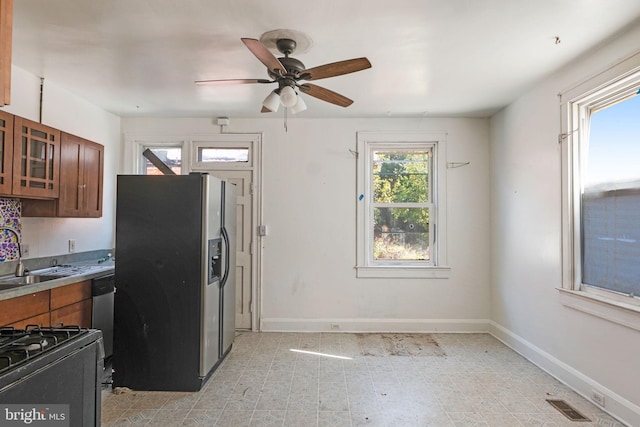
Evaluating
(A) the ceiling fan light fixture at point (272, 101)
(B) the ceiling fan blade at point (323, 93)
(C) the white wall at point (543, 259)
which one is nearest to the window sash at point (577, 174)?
(C) the white wall at point (543, 259)

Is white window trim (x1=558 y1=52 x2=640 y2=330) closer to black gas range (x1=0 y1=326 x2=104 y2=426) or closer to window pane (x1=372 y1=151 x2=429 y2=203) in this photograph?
window pane (x1=372 y1=151 x2=429 y2=203)

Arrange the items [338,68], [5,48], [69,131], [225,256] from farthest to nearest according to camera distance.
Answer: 1. [69,131]
2. [225,256]
3. [338,68]
4. [5,48]

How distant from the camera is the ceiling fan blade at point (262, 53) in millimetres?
1747

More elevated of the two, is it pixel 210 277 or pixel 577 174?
pixel 577 174

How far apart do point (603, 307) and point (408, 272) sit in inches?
75.3

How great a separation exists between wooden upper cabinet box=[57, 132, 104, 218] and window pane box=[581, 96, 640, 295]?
4.28m

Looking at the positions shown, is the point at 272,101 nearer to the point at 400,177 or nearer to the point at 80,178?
the point at 80,178

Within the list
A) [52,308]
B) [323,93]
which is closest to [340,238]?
[323,93]

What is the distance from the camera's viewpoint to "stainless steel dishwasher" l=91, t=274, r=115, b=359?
277 cm

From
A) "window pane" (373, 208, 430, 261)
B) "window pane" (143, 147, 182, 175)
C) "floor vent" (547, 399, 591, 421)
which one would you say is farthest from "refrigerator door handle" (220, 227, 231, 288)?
"floor vent" (547, 399, 591, 421)

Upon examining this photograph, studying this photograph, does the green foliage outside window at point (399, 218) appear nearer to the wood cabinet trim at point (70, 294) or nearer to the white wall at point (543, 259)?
the white wall at point (543, 259)

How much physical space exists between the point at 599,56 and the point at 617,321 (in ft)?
6.13

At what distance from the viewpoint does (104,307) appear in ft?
9.41

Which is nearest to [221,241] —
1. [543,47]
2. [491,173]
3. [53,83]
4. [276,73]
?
[276,73]
